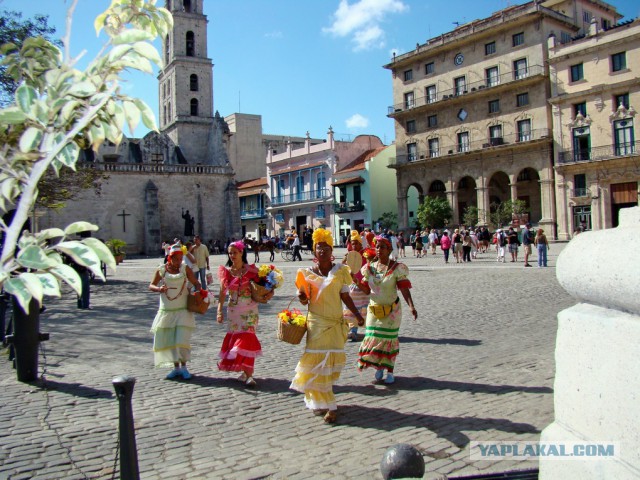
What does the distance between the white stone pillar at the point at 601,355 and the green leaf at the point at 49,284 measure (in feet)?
6.47

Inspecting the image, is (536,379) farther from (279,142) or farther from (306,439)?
(279,142)

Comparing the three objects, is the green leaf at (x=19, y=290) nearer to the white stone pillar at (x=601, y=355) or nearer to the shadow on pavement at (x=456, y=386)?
the white stone pillar at (x=601, y=355)

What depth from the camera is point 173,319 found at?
6.50m

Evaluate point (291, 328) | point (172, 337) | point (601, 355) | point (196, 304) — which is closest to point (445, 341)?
point (291, 328)

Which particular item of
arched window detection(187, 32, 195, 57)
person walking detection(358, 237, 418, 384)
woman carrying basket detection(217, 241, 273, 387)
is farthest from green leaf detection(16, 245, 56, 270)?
arched window detection(187, 32, 195, 57)

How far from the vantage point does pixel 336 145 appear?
156ft

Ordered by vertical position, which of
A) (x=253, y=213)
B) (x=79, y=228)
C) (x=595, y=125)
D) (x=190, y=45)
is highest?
(x=190, y=45)

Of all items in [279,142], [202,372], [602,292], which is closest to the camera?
[602,292]

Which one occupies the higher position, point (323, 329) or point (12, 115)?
point (12, 115)

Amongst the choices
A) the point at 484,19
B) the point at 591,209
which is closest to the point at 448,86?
the point at 484,19

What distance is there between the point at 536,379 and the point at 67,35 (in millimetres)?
5605

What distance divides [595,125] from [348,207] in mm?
20091

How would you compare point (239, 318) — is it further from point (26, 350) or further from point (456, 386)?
point (26, 350)

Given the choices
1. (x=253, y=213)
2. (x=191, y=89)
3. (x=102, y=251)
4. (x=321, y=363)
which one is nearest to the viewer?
(x=102, y=251)
